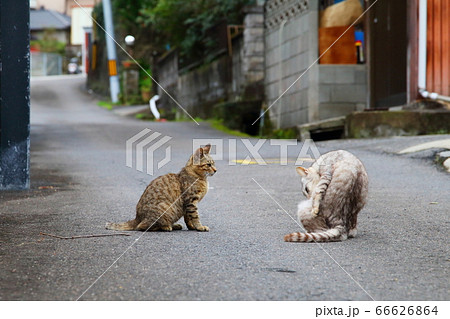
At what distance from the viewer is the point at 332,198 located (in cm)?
464

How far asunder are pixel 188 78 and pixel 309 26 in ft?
39.4

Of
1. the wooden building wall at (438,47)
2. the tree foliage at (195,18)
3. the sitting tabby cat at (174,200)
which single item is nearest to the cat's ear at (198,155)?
the sitting tabby cat at (174,200)

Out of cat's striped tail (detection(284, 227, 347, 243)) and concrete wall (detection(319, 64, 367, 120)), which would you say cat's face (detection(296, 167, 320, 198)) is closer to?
cat's striped tail (detection(284, 227, 347, 243))

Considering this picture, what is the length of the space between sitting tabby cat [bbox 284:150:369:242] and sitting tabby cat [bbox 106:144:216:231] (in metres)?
0.88

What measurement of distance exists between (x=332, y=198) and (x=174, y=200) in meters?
1.26

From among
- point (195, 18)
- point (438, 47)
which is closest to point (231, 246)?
point (438, 47)

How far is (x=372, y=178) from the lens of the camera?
8.59m

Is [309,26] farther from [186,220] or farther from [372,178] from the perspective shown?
[186,220]

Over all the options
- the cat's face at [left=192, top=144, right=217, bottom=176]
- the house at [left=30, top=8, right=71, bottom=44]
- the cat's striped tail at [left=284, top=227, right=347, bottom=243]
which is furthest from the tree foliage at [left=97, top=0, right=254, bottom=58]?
the house at [left=30, top=8, right=71, bottom=44]

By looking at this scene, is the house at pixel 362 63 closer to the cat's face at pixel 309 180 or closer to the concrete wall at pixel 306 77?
the concrete wall at pixel 306 77

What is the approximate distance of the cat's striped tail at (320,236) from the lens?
467 cm

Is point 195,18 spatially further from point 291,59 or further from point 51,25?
point 51,25

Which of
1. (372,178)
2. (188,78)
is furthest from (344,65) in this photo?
(188,78)

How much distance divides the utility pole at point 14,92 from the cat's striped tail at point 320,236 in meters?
4.36
